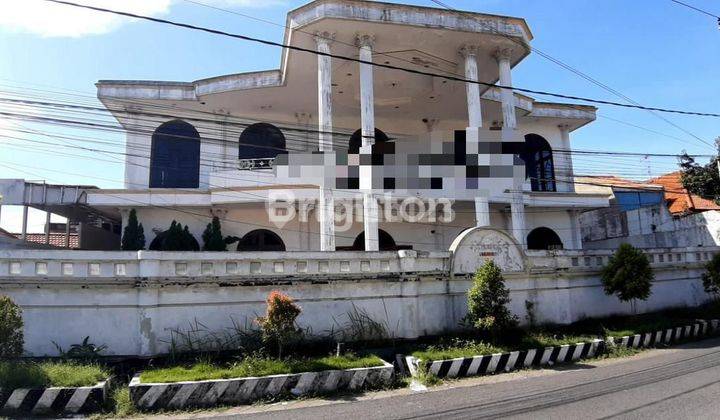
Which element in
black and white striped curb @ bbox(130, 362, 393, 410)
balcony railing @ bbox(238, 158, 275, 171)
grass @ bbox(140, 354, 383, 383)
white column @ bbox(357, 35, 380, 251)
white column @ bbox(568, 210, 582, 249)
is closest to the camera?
black and white striped curb @ bbox(130, 362, 393, 410)

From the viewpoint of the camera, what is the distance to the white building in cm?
1435

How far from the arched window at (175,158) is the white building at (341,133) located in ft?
0.14

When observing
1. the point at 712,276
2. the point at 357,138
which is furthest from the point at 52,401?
the point at 712,276

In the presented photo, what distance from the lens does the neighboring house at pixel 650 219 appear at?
65.4ft

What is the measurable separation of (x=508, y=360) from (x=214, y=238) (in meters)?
10.4

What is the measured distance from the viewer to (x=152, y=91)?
17250 mm

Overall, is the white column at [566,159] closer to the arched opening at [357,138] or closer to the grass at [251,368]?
the arched opening at [357,138]

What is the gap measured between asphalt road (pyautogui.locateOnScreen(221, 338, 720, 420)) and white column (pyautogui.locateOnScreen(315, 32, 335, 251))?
6.94m

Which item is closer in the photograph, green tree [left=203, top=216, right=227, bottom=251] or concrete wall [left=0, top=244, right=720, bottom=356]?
concrete wall [left=0, top=244, right=720, bottom=356]

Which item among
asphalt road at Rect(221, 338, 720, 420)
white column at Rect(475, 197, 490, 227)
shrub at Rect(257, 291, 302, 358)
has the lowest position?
asphalt road at Rect(221, 338, 720, 420)

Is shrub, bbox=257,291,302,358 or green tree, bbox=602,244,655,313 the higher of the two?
green tree, bbox=602,244,655,313

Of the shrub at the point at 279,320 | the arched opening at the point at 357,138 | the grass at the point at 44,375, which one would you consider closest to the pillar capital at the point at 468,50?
the arched opening at the point at 357,138

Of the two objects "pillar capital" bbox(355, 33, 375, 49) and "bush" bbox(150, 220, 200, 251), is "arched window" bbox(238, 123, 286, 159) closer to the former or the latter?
"bush" bbox(150, 220, 200, 251)

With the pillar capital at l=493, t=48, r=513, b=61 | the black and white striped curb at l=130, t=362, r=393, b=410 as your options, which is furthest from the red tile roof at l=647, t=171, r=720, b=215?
the black and white striped curb at l=130, t=362, r=393, b=410
